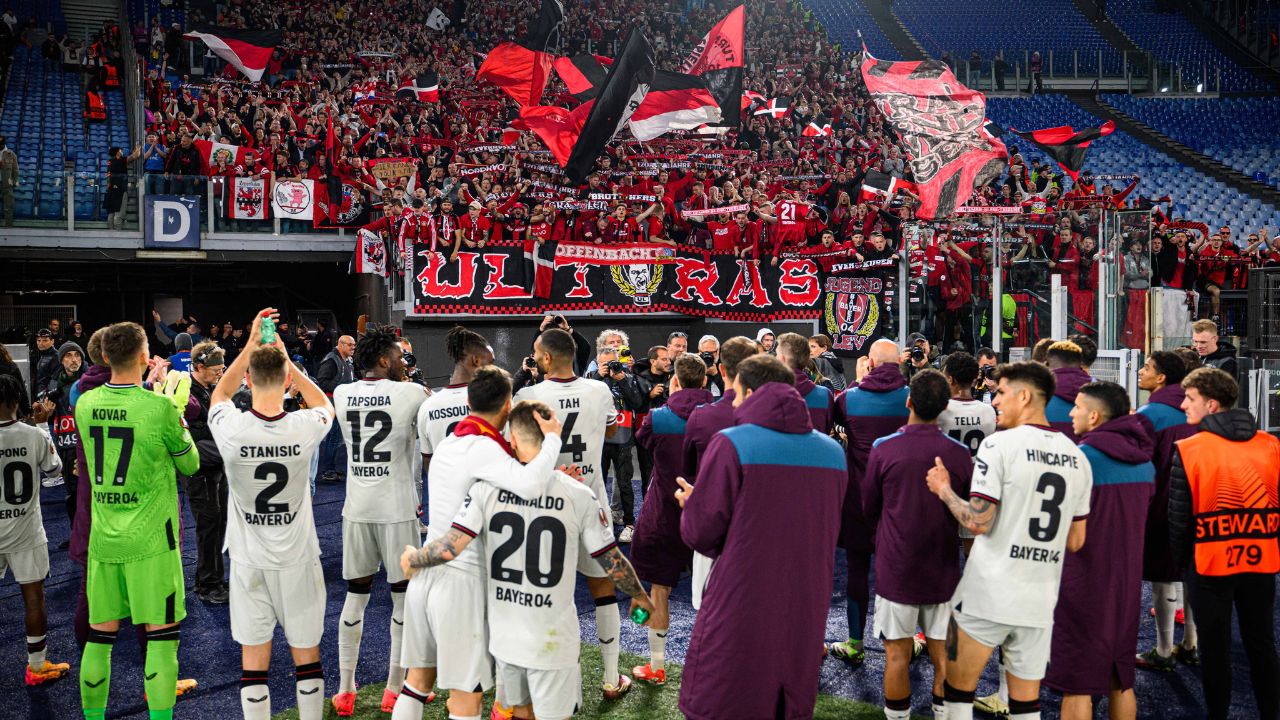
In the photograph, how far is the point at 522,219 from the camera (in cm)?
1526

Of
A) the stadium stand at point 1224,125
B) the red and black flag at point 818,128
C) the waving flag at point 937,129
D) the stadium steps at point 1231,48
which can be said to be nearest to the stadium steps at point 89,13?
the red and black flag at point 818,128

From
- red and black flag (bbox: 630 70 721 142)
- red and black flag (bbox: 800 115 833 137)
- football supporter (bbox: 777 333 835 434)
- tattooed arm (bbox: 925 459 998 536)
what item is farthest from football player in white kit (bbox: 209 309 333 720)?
red and black flag (bbox: 800 115 833 137)

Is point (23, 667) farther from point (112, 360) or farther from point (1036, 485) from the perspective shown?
point (1036, 485)

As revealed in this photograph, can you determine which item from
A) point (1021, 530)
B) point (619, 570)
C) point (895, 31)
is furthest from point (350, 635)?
point (895, 31)

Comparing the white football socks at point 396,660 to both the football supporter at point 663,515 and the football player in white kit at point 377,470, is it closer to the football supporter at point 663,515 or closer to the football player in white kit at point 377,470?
the football player in white kit at point 377,470

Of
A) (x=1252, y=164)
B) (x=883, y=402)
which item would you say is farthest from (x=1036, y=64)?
(x=883, y=402)

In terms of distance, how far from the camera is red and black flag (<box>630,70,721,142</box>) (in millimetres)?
16594

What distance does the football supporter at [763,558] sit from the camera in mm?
3662

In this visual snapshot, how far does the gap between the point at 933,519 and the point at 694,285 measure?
434 inches

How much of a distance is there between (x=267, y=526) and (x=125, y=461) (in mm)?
858

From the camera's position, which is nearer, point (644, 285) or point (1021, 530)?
point (1021, 530)

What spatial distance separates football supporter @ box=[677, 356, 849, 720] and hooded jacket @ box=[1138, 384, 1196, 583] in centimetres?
295

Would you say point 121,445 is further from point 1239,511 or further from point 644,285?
point 644,285

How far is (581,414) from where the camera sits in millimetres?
5836
